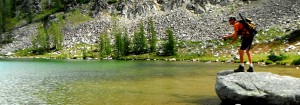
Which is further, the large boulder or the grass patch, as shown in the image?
the grass patch

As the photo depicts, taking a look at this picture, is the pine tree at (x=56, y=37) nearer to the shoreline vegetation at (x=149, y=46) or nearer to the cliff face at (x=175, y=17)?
the shoreline vegetation at (x=149, y=46)

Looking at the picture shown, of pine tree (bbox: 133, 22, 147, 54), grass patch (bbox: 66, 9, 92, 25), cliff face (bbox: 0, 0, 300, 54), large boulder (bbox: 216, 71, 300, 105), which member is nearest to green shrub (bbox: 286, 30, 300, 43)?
cliff face (bbox: 0, 0, 300, 54)

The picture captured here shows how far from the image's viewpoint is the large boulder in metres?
20.2

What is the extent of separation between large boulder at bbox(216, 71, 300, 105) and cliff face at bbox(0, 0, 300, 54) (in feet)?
308

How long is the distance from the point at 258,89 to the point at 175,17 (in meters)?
131

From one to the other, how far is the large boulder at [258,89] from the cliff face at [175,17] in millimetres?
93812

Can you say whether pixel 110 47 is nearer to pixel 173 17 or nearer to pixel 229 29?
pixel 173 17

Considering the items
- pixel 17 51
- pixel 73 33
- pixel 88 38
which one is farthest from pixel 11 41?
pixel 88 38

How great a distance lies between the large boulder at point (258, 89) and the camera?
20219mm

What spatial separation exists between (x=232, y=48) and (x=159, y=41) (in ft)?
125

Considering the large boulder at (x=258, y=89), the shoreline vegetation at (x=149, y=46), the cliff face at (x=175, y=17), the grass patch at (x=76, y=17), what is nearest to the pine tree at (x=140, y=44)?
the shoreline vegetation at (x=149, y=46)

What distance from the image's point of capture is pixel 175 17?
495ft

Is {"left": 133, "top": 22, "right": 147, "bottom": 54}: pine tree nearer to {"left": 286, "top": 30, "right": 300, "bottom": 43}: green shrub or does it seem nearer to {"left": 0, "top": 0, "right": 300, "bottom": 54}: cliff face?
{"left": 0, "top": 0, "right": 300, "bottom": 54}: cliff face

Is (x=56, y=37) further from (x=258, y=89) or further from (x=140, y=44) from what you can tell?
(x=258, y=89)
